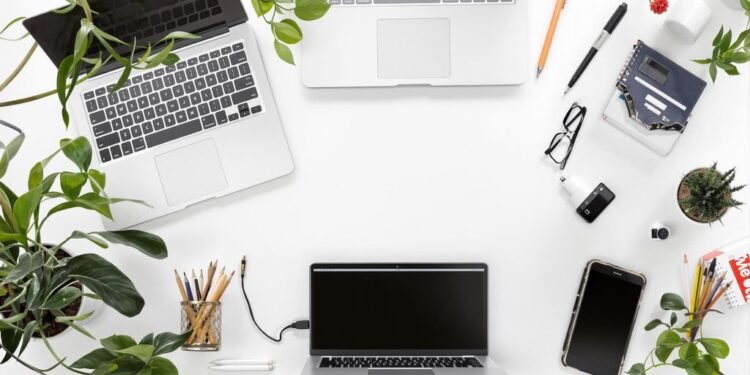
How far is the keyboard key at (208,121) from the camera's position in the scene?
1043 millimetres

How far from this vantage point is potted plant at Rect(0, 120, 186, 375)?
73 cm

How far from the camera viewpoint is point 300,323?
1.07m

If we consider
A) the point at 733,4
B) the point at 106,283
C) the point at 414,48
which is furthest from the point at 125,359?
the point at 733,4

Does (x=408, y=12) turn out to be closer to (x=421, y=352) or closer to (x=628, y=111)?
(x=628, y=111)

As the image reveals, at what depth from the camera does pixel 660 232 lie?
3.46ft

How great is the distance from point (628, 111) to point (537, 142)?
18cm

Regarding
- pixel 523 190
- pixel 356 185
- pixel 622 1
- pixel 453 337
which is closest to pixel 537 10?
pixel 622 1

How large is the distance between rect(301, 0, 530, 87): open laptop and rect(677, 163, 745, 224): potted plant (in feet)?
1.22

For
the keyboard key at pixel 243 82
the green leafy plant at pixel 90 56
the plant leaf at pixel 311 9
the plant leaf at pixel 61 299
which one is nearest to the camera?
the green leafy plant at pixel 90 56

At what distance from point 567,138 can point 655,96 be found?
7.0 inches

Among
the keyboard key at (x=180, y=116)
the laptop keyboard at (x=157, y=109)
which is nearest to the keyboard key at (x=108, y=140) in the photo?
the laptop keyboard at (x=157, y=109)

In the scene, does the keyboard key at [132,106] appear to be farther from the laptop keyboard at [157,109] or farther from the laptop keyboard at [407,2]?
the laptop keyboard at [407,2]

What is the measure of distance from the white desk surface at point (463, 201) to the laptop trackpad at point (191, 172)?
0.04 meters

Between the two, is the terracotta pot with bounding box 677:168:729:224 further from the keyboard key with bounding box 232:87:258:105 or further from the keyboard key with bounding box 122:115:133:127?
the keyboard key with bounding box 122:115:133:127
